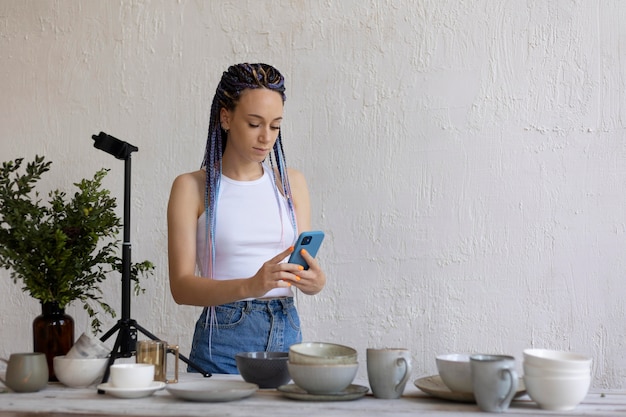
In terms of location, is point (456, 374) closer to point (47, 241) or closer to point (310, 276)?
point (310, 276)

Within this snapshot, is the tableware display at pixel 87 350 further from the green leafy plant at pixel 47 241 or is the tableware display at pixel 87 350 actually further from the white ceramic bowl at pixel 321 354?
the white ceramic bowl at pixel 321 354

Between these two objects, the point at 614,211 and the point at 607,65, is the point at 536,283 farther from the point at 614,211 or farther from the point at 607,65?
the point at 607,65

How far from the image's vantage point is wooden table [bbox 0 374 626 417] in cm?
139

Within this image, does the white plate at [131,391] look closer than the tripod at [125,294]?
Yes

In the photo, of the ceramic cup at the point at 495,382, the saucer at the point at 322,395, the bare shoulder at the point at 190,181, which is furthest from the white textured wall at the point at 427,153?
the ceramic cup at the point at 495,382

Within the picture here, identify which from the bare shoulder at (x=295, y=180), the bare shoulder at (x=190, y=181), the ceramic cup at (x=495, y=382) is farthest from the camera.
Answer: the bare shoulder at (x=295, y=180)

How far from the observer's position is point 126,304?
76.3 inches

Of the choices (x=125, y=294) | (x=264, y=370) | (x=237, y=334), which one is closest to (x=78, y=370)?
(x=125, y=294)

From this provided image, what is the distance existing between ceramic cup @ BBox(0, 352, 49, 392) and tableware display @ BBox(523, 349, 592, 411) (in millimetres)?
1055

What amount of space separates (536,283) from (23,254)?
1.84 m

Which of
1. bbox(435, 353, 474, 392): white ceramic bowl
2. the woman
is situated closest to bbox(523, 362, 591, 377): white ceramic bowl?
bbox(435, 353, 474, 392): white ceramic bowl

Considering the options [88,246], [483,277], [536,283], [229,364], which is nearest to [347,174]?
[483,277]

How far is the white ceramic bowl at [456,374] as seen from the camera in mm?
1464

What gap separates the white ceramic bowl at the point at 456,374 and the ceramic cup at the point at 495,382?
0.22 ft
